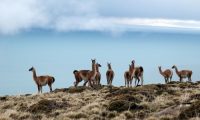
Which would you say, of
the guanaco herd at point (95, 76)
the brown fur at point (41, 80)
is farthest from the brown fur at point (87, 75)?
the brown fur at point (41, 80)

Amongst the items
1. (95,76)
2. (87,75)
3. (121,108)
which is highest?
(87,75)

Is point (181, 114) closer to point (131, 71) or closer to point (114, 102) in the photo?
point (114, 102)

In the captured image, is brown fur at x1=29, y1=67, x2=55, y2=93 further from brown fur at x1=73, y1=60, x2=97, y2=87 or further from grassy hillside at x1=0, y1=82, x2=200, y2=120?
grassy hillside at x1=0, y1=82, x2=200, y2=120

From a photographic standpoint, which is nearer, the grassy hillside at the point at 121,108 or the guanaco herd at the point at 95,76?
the grassy hillside at the point at 121,108

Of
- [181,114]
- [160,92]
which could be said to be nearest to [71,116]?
[181,114]

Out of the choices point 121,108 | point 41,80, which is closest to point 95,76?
point 41,80

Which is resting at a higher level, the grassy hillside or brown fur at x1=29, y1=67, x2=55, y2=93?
brown fur at x1=29, y1=67, x2=55, y2=93

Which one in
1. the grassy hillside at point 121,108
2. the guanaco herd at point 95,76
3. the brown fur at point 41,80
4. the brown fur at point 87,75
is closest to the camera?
the grassy hillside at point 121,108

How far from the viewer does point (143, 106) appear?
22672 millimetres

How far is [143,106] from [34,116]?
474 centimetres

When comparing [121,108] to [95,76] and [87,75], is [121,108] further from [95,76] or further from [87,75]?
[87,75]

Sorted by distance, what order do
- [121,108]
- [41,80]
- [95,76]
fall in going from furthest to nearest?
[41,80] < [95,76] < [121,108]

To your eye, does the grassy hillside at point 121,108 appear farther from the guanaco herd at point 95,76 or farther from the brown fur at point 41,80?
the brown fur at point 41,80

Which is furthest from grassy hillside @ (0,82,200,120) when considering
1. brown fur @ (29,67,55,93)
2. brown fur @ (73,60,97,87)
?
brown fur @ (29,67,55,93)
